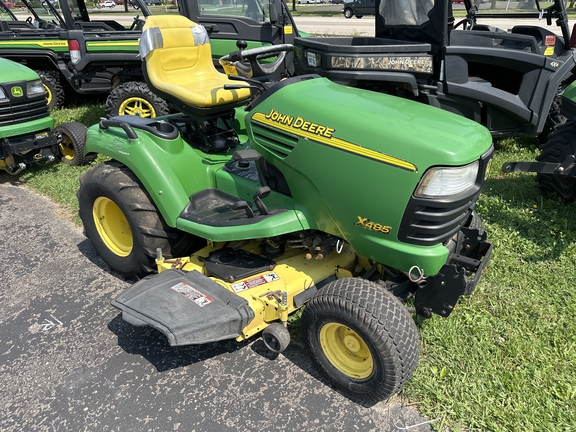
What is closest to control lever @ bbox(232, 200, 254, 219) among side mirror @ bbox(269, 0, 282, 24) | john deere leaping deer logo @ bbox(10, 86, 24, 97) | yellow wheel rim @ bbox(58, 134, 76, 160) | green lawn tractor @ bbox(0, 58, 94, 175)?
green lawn tractor @ bbox(0, 58, 94, 175)

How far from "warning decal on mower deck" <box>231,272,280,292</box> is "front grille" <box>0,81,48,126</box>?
3.55 meters

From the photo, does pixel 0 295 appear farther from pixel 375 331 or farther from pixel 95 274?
pixel 375 331

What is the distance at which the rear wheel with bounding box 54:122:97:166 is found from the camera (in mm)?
5266

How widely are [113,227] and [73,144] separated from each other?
2.37 m

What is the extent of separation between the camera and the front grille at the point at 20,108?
4.76m

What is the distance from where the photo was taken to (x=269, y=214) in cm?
256

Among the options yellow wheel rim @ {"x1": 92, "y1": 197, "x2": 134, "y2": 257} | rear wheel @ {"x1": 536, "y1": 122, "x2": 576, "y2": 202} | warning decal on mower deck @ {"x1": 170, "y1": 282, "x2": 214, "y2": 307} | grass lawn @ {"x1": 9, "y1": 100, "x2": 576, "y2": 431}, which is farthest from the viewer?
rear wheel @ {"x1": 536, "y1": 122, "x2": 576, "y2": 202}

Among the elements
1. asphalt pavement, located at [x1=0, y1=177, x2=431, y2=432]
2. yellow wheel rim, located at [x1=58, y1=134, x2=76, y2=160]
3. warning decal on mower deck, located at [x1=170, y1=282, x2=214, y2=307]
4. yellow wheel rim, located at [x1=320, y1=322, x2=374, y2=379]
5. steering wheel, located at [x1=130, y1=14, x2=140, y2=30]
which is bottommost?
yellow wheel rim, located at [x1=58, y1=134, x2=76, y2=160]

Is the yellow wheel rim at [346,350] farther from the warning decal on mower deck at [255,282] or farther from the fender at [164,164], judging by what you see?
the fender at [164,164]

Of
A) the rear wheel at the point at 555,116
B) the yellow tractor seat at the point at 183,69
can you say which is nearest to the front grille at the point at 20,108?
the yellow tractor seat at the point at 183,69

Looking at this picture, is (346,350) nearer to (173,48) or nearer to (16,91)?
(173,48)

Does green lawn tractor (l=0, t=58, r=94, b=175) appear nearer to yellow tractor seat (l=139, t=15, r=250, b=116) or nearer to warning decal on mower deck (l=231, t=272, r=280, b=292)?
yellow tractor seat (l=139, t=15, r=250, b=116)

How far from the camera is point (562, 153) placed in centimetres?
396

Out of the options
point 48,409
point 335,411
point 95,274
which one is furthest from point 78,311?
point 335,411
